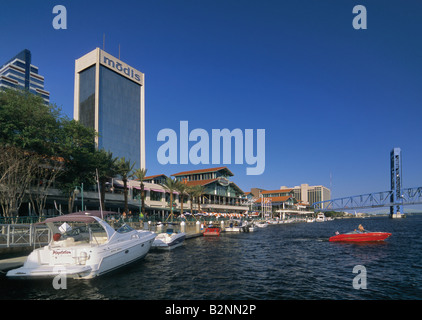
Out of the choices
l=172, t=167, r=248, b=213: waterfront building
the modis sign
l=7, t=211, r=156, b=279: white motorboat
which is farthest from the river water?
the modis sign

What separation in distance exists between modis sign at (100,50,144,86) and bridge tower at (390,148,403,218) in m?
139

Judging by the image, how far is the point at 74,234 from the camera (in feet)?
53.4

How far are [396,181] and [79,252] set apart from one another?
174 m

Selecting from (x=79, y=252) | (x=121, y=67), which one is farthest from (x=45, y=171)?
(x=121, y=67)

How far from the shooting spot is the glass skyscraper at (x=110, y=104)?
87.3m

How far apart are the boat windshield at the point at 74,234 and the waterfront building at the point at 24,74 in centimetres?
13590

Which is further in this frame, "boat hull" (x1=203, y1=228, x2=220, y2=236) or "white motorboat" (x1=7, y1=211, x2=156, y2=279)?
"boat hull" (x1=203, y1=228, x2=220, y2=236)

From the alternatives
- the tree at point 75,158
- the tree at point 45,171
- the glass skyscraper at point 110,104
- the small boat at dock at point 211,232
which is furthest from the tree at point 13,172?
the glass skyscraper at point 110,104

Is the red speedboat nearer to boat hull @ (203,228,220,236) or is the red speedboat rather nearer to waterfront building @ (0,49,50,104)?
boat hull @ (203,228,220,236)

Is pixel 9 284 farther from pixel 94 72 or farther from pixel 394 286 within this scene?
pixel 94 72

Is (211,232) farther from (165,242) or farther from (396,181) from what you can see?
(396,181)

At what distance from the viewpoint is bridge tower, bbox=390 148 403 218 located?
150500 millimetres

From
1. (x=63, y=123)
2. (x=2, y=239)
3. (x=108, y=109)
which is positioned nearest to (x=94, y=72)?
(x=108, y=109)
